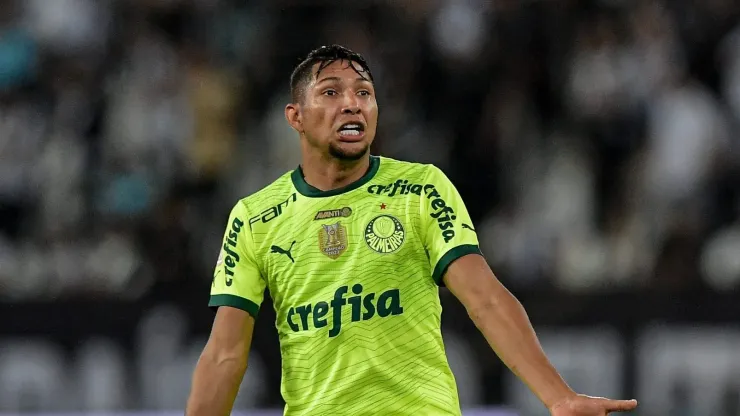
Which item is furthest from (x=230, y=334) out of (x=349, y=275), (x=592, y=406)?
(x=592, y=406)

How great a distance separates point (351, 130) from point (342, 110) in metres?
0.10

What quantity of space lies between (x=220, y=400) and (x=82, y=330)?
5684 millimetres

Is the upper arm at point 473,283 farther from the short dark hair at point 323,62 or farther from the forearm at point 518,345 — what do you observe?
the short dark hair at point 323,62

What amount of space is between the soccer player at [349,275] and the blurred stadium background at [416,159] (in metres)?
5.19

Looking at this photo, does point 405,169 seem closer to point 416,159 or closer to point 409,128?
point 416,159

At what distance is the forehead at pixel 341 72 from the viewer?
5.70m

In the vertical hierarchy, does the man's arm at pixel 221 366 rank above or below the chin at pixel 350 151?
below

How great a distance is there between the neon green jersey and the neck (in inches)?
2.0

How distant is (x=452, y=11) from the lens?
40.6 feet

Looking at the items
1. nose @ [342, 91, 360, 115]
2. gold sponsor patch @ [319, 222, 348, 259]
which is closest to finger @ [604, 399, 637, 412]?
gold sponsor patch @ [319, 222, 348, 259]

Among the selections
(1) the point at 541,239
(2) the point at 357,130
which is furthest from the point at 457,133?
(2) the point at 357,130

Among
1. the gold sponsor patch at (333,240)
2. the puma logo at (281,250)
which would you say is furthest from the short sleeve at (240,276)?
the gold sponsor patch at (333,240)

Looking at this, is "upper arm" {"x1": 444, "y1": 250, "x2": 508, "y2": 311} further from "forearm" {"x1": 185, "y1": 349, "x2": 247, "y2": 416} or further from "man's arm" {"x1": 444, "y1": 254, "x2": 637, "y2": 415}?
"forearm" {"x1": 185, "y1": 349, "x2": 247, "y2": 416}

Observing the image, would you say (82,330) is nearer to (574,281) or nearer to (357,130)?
(574,281)
